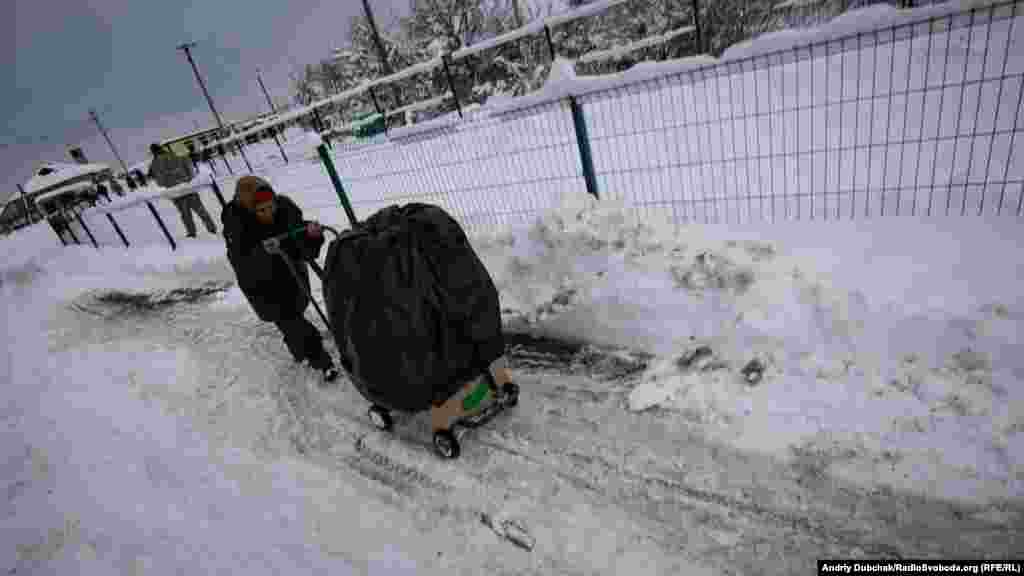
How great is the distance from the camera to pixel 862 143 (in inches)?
189

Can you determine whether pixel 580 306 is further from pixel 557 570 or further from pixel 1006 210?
pixel 1006 210

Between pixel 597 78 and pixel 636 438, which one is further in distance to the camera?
pixel 597 78

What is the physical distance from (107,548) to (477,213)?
4.49 metres

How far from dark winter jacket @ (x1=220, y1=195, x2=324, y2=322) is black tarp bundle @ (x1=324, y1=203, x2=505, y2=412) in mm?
1281

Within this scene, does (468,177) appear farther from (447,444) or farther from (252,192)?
(447,444)

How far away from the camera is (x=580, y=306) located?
4145 mm

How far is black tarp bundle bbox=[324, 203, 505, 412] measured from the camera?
275cm

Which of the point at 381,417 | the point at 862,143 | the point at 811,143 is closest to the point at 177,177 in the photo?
the point at 381,417

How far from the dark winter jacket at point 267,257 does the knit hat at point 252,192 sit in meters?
0.09

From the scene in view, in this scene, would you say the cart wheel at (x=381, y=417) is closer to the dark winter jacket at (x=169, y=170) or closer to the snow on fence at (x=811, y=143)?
the snow on fence at (x=811, y=143)

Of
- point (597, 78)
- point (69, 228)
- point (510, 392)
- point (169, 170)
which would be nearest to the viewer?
point (510, 392)

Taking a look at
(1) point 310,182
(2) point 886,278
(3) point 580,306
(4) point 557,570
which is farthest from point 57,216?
(2) point 886,278

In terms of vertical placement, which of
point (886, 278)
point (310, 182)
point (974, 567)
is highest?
point (310, 182)

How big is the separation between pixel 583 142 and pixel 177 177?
9.46 m
